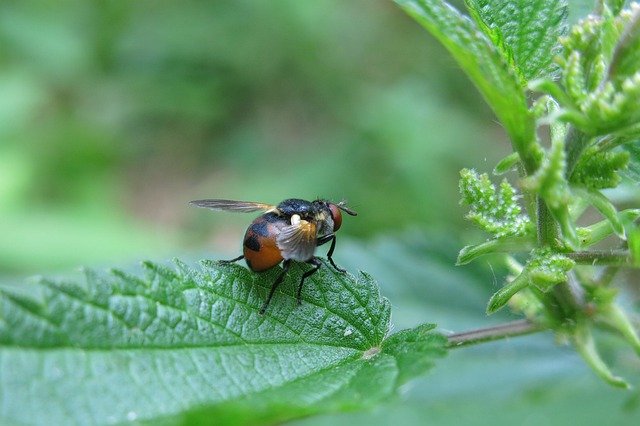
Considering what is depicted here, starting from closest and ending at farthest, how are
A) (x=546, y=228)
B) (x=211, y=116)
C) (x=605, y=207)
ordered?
(x=605, y=207) < (x=546, y=228) < (x=211, y=116)

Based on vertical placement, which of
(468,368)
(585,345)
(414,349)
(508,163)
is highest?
(508,163)

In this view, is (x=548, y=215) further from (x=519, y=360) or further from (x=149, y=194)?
(x=149, y=194)

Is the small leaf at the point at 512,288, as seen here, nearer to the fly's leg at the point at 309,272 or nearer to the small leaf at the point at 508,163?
the small leaf at the point at 508,163

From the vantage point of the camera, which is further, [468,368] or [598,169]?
[468,368]

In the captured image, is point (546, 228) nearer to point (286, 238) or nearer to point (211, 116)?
point (286, 238)

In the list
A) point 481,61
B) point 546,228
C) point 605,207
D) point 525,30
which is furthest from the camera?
point 525,30

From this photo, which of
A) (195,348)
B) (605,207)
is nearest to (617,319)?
(605,207)

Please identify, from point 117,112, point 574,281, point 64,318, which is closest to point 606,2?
point 574,281

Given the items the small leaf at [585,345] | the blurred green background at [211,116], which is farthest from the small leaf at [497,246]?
the blurred green background at [211,116]
